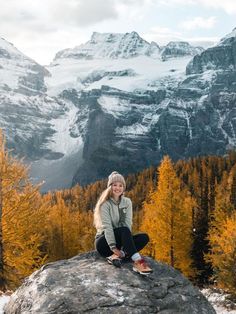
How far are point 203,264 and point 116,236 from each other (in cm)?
3145

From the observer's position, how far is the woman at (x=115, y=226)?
9.70 m

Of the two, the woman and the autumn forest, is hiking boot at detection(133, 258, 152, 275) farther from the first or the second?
the autumn forest

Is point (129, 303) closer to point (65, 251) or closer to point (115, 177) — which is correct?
point (115, 177)

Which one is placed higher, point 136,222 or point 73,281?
point 73,281

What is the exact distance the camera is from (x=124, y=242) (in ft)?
31.9

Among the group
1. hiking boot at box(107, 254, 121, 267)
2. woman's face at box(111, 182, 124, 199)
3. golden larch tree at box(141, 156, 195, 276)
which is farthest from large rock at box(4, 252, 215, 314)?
golden larch tree at box(141, 156, 195, 276)

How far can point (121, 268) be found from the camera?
9578 mm

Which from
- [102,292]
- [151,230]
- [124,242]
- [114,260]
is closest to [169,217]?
[151,230]

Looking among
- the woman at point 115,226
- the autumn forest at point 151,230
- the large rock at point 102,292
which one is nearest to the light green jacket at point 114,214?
the woman at point 115,226

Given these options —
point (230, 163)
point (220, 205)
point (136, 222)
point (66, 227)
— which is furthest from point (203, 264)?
point (230, 163)

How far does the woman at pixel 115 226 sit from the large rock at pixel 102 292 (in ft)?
1.02

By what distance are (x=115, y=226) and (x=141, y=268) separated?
1132mm

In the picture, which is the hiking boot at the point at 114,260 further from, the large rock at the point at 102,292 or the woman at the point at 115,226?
the large rock at the point at 102,292

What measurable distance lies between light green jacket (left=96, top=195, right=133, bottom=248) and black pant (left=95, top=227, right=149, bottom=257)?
0.19 meters
